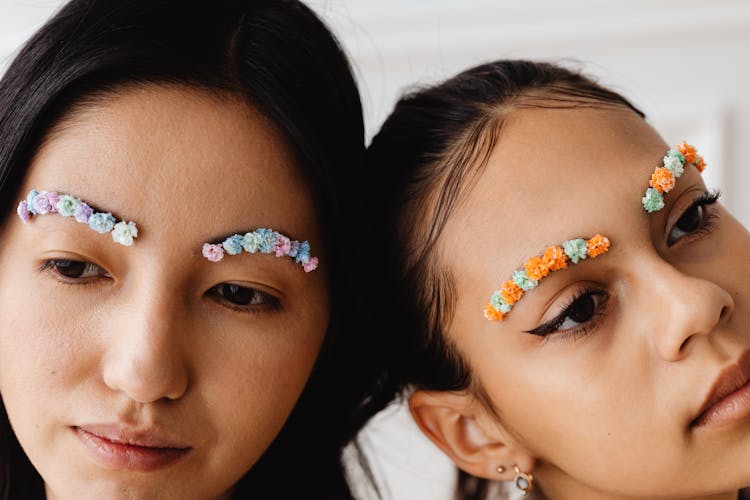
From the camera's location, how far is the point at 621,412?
127 centimetres

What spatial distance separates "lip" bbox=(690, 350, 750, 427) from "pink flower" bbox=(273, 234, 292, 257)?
527 millimetres

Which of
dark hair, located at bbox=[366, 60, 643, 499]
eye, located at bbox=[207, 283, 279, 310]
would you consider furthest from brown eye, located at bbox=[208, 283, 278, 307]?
dark hair, located at bbox=[366, 60, 643, 499]

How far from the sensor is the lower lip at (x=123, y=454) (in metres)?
1.24

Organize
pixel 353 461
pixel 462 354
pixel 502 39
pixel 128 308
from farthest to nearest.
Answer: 1. pixel 502 39
2. pixel 353 461
3. pixel 462 354
4. pixel 128 308

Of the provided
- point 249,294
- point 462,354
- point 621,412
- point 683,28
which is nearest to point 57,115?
point 249,294

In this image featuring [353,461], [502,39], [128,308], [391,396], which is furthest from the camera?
[502,39]

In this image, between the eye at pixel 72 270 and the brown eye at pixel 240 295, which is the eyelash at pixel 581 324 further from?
the eye at pixel 72 270

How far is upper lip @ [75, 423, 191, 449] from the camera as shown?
123 centimetres

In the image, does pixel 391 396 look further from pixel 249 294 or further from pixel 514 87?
pixel 514 87

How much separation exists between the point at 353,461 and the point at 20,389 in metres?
0.69

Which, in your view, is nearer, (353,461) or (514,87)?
(514,87)

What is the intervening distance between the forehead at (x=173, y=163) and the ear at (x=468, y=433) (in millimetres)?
344

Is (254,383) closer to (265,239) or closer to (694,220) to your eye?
(265,239)

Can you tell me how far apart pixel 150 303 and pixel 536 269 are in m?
0.46
